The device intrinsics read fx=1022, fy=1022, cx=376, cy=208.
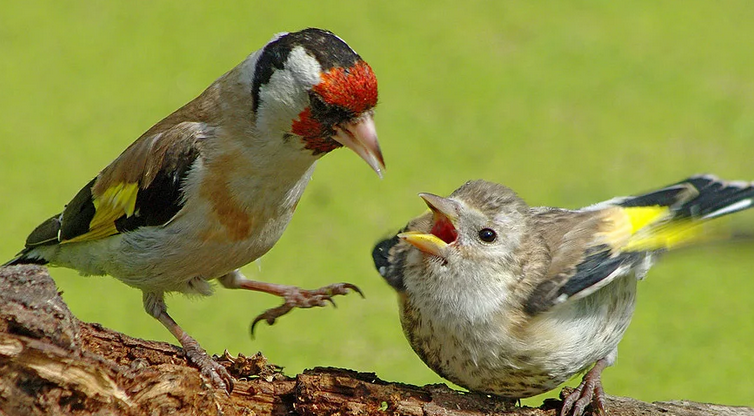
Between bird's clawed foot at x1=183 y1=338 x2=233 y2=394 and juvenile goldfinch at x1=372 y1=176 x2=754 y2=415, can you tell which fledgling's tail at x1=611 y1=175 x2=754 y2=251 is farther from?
bird's clawed foot at x1=183 y1=338 x2=233 y2=394

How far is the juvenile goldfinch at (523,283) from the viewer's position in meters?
2.27

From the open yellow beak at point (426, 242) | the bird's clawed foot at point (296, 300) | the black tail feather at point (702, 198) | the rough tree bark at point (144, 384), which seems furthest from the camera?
the bird's clawed foot at point (296, 300)

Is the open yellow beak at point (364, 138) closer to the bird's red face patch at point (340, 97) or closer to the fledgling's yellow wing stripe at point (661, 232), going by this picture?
the bird's red face patch at point (340, 97)

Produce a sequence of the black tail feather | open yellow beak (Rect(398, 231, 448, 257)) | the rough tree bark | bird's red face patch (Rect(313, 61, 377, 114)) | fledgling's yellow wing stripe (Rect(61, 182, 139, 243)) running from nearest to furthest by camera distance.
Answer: the rough tree bark → bird's red face patch (Rect(313, 61, 377, 114)) → open yellow beak (Rect(398, 231, 448, 257)) → the black tail feather → fledgling's yellow wing stripe (Rect(61, 182, 139, 243))

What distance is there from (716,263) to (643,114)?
1076 millimetres

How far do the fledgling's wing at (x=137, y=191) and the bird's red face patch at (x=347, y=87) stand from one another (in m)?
0.45

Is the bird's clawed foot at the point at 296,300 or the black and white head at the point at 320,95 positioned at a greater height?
the black and white head at the point at 320,95

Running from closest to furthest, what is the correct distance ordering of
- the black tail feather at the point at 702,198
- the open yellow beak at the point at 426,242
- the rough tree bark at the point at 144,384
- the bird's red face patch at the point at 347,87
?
1. the rough tree bark at the point at 144,384
2. the bird's red face patch at the point at 347,87
3. the open yellow beak at the point at 426,242
4. the black tail feather at the point at 702,198

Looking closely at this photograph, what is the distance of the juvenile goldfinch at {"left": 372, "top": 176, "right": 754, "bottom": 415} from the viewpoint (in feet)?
7.45

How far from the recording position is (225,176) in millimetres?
2443

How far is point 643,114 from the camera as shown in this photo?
Answer: 542 cm

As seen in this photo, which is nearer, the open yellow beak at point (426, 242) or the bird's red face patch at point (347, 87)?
the bird's red face patch at point (347, 87)

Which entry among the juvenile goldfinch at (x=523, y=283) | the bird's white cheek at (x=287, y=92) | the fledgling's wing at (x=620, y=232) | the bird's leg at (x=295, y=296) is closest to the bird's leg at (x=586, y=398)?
the juvenile goldfinch at (x=523, y=283)

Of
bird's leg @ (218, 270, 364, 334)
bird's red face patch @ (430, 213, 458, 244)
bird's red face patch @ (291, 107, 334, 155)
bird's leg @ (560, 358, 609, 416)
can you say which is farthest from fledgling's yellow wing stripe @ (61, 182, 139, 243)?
bird's leg @ (560, 358, 609, 416)
